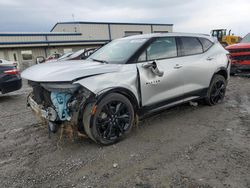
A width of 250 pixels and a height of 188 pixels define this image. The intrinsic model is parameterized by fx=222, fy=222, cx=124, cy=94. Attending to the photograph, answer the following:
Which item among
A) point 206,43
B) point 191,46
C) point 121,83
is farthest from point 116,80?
point 206,43

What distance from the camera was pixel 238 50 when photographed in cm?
927

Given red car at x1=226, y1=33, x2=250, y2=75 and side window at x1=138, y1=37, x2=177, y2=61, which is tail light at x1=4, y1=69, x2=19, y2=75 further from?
red car at x1=226, y1=33, x2=250, y2=75

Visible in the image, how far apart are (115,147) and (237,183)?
68.8 inches

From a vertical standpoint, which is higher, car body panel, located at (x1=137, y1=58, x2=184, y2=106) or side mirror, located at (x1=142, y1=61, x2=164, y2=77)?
side mirror, located at (x1=142, y1=61, x2=164, y2=77)

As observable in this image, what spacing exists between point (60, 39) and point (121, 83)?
28.7m

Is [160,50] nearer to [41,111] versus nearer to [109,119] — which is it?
[109,119]

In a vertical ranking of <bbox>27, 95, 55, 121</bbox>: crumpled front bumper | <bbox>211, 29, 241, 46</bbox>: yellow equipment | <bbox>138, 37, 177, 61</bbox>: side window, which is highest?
<bbox>211, 29, 241, 46</bbox>: yellow equipment

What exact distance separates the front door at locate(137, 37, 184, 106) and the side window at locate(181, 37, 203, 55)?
0.98ft

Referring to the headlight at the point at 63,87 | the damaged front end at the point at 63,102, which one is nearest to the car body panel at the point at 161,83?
the damaged front end at the point at 63,102

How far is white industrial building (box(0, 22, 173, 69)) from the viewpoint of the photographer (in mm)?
25797

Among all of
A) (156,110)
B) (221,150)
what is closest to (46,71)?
(156,110)

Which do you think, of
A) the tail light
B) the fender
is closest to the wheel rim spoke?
A: the fender

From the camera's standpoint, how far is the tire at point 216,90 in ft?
17.3

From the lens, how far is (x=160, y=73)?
398 cm
